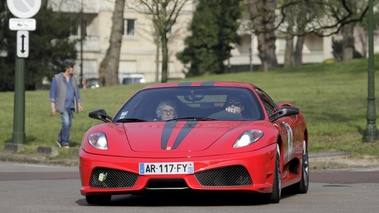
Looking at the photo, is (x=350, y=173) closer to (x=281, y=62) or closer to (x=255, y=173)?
(x=255, y=173)

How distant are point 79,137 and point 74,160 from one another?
538 centimetres

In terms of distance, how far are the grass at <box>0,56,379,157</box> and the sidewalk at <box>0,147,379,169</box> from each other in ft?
0.97

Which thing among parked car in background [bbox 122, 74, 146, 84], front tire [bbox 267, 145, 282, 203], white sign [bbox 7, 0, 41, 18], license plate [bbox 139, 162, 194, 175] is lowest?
parked car in background [bbox 122, 74, 146, 84]

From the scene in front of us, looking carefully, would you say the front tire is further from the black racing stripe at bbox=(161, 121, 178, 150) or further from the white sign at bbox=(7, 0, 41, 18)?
the white sign at bbox=(7, 0, 41, 18)

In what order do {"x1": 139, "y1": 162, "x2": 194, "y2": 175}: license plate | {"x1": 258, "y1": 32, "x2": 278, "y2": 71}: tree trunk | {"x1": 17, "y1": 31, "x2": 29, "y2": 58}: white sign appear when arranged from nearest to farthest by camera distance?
{"x1": 139, "y1": 162, "x2": 194, "y2": 175}: license plate
{"x1": 17, "y1": 31, "x2": 29, "y2": 58}: white sign
{"x1": 258, "y1": 32, "x2": 278, "y2": 71}: tree trunk

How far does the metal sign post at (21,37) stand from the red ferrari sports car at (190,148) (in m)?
9.80

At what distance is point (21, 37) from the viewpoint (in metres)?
22.0

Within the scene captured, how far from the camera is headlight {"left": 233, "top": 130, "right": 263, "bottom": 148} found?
36.2 ft

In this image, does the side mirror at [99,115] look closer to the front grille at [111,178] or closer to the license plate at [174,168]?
the front grille at [111,178]

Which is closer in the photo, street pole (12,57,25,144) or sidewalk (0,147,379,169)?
sidewalk (0,147,379,169)

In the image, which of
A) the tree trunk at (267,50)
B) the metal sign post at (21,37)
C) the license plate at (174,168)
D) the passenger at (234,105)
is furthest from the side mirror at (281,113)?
the tree trunk at (267,50)

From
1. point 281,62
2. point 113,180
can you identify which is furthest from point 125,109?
point 281,62

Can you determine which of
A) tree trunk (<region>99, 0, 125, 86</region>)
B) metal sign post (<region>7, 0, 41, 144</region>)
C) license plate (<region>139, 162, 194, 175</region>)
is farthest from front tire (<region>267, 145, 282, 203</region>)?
tree trunk (<region>99, 0, 125, 86</region>)

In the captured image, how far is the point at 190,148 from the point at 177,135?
293mm
